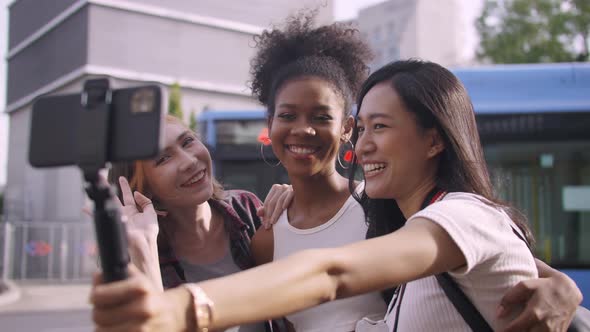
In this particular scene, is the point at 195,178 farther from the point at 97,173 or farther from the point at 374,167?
the point at 97,173

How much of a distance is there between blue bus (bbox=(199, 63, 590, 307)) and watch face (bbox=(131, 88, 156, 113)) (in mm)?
5833

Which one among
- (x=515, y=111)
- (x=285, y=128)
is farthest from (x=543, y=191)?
(x=285, y=128)

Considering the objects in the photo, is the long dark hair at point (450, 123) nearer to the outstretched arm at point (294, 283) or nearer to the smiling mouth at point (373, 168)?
the smiling mouth at point (373, 168)

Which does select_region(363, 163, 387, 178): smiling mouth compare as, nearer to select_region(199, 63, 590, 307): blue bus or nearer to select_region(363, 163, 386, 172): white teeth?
select_region(363, 163, 386, 172): white teeth

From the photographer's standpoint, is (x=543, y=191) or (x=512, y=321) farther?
(x=543, y=191)

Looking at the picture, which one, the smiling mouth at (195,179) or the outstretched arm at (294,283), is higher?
the smiling mouth at (195,179)

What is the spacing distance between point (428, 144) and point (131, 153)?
1.05 meters

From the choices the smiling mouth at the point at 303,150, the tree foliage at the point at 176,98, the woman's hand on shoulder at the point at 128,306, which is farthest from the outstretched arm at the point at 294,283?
the tree foliage at the point at 176,98

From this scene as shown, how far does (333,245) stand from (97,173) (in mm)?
1428

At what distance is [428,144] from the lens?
1.88 metres

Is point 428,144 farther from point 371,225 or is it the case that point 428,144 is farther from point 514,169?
point 514,169

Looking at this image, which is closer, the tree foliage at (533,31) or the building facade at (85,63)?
the building facade at (85,63)

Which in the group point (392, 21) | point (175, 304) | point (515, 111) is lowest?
point (175, 304)

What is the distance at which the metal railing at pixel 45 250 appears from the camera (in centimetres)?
1645
